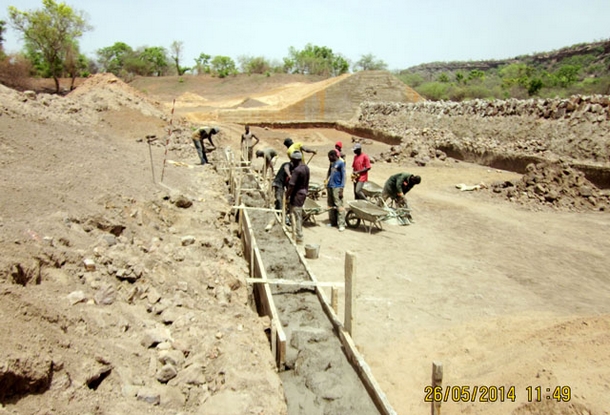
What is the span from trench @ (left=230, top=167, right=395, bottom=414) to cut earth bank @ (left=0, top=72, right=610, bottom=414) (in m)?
0.41

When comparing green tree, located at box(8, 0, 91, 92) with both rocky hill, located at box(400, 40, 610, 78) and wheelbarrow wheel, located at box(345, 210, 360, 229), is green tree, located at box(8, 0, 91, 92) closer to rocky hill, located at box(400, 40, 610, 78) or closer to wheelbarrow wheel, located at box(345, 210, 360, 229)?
wheelbarrow wheel, located at box(345, 210, 360, 229)

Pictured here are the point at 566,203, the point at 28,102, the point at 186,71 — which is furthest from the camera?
the point at 186,71

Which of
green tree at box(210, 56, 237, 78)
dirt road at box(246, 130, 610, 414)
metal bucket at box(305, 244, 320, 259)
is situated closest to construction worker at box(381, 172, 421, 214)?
dirt road at box(246, 130, 610, 414)

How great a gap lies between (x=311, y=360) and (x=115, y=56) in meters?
57.3

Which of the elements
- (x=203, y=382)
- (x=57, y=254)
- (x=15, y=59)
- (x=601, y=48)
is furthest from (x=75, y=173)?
(x=601, y=48)

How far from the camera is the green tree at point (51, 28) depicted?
28.0 meters

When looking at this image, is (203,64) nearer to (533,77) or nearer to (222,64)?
(222,64)

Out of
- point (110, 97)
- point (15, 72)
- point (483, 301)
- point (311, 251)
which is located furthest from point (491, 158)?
point (15, 72)

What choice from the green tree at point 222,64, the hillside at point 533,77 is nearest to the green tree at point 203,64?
the green tree at point 222,64

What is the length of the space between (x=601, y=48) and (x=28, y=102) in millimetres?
54740

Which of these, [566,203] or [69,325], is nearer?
[69,325]

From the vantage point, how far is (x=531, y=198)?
1168cm

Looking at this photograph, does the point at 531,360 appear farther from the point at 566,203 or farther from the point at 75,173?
the point at 566,203

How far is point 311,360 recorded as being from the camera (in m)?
4.57
